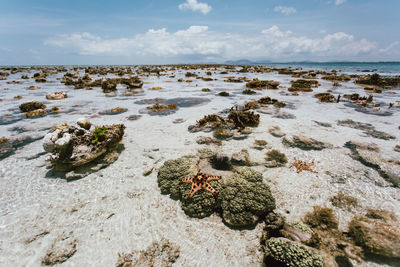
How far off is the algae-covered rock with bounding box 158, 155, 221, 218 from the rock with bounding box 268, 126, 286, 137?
4985 mm

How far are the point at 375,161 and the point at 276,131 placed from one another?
4000 millimetres

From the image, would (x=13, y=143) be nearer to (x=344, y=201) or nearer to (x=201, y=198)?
(x=201, y=198)

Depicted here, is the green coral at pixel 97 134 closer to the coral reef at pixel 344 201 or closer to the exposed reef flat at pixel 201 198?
the exposed reef flat at pixel 201 198

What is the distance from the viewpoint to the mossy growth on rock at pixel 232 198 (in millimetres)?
4398

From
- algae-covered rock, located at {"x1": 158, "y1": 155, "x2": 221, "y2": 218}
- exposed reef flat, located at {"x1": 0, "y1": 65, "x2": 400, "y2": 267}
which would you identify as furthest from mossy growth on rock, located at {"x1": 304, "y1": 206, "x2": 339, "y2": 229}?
algae-covered rock, located at {"x1": 158, "y1": 155, "x2": 221, "y2": 218}

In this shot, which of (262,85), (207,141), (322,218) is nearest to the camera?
(322,218)

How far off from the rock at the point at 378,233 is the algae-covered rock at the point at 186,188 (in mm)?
3279

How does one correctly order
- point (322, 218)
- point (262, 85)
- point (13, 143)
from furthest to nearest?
point (262, 85) → point (13, 143) → point (322, 218)

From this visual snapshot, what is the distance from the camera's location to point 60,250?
3.78 meters

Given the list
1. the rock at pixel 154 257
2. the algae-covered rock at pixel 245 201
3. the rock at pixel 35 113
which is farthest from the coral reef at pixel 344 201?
the rock at pixel 35 113

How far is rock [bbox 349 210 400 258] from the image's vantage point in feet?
11.4

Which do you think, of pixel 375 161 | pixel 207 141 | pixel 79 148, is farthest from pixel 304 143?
pixel 79 148

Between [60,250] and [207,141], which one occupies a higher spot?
[207,141]

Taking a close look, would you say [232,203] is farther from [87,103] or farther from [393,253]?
[87,103]
